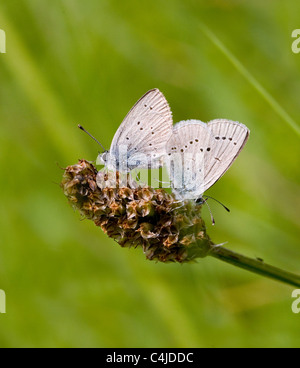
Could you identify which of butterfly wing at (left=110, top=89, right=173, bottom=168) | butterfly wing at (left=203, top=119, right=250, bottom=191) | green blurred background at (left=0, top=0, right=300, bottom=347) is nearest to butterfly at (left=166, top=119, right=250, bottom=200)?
butterfly wing at (left=203, top=119, right=250, bottom=191)

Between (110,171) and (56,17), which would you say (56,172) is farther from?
(110,171)

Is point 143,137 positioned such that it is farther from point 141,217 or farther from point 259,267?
point 259,267

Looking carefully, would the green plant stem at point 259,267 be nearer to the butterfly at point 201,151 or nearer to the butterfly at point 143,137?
the butterfly at point 201,151

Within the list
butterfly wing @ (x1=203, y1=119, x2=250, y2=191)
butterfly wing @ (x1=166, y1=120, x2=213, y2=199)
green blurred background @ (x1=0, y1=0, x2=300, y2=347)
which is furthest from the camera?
green blurred background @ (x1=0, y1=0, x2=300, y2=347)

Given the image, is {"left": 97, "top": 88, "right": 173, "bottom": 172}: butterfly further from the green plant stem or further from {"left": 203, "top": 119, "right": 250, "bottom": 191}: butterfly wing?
the green plant stem

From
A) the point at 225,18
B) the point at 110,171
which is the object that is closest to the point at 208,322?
the point at 110,171

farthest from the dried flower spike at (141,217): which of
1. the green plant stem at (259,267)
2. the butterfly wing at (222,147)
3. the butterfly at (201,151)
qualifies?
the butterfly wing at (222,147)

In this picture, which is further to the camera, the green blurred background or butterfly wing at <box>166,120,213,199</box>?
the green blurred background
